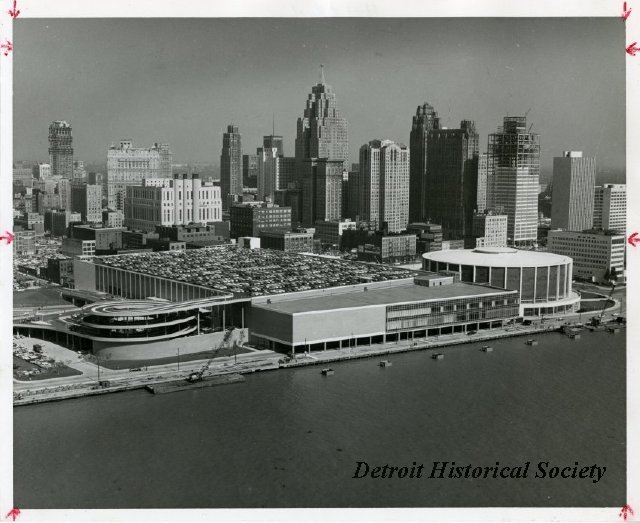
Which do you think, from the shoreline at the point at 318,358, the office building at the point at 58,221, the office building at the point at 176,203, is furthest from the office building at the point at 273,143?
the shoreline at the point at 318,358

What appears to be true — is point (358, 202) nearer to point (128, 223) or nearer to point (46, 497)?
point (128, 223)

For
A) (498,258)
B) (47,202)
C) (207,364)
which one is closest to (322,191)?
(47,202)

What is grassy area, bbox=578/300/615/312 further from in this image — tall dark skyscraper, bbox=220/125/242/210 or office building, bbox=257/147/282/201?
tall dark skyscraper, bbox=220/125/242/210

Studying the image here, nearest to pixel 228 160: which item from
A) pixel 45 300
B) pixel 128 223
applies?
pixel 128 223

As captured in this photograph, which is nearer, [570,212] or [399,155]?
[570,212]

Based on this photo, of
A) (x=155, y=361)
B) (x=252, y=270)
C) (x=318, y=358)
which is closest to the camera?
(x=155, y=361)

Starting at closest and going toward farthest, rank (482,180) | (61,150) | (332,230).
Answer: (332,230) < (61,150) < (482,180)

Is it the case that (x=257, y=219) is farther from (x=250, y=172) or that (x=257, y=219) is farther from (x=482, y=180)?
(x=250, y=172)
